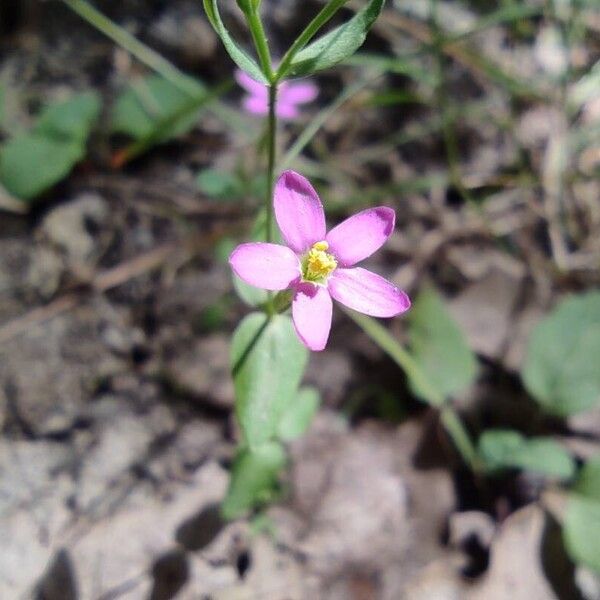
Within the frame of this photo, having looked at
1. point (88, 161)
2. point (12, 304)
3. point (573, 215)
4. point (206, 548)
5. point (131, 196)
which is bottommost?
point (206, 548)

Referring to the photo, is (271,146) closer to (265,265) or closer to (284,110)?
(265,265)

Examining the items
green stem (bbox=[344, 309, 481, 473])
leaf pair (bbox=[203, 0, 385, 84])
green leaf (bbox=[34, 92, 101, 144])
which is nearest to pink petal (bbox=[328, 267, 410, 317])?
leaf pair (bbox=[203, 0, 385, 84])

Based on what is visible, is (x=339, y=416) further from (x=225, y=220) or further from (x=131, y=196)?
(x=131, y=196)

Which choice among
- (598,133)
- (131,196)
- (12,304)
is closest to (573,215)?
(598,133)


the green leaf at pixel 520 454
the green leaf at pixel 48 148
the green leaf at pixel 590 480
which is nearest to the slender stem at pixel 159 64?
the green leaf at pixel 48 148

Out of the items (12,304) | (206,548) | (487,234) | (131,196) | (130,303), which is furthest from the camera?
(487,234)

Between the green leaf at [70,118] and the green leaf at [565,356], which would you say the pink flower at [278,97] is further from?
the green leaf at [565,356]

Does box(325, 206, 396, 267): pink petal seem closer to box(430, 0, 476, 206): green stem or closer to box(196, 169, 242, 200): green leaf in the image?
box(196, 169, 242, 200): green leaf

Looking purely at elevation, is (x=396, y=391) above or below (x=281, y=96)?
below
